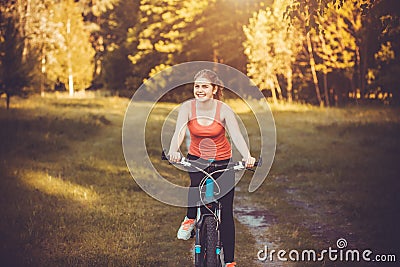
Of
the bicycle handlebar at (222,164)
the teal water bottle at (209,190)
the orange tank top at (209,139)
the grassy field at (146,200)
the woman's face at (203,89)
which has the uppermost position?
the woman's face at (203,89)

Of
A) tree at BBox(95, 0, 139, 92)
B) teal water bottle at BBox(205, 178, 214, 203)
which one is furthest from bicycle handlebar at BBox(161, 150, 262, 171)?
tree at BBox(95, 0, 139, 92)

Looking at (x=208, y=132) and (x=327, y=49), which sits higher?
(x=327, y=49)

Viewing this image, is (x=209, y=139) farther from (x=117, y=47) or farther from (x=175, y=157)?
(x=117, y=47)

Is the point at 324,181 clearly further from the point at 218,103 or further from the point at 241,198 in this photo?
the point at 218,103

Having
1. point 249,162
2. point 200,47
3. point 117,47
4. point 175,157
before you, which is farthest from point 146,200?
point 117,47

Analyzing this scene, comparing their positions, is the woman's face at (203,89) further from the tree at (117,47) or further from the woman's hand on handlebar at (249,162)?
the tree at (117,47)

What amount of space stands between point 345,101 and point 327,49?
6.27 metres

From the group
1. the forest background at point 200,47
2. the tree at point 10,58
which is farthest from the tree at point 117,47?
the tree at point 10,58

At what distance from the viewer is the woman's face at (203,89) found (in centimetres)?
520

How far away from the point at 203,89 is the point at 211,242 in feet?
4.99

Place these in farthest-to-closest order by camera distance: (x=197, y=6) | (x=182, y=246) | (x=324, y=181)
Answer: (x=197, y=6), (x=324, y=181), (x=182, y=246)

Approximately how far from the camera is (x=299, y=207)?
31.5 feet

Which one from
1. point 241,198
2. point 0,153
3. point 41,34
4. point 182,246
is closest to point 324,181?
point 241,198

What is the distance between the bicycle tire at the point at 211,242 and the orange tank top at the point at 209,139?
0.64 metres
